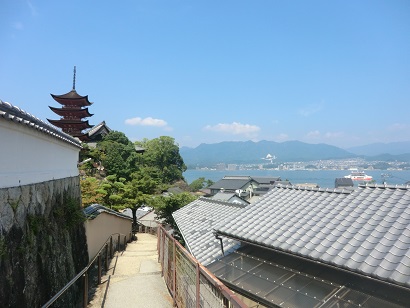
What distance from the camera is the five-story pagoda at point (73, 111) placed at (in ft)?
100

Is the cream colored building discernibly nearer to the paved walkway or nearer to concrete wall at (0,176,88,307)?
the paved walkway

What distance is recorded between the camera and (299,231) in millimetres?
4934

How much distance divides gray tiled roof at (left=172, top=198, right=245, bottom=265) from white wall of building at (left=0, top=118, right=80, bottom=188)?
12.6 ft

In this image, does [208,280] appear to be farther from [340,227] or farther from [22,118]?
[22,118]

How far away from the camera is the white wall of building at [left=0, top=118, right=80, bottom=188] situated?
3.90 metres

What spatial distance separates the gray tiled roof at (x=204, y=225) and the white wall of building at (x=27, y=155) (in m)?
3.84

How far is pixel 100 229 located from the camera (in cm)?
1154

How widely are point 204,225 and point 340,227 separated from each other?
18.5ft

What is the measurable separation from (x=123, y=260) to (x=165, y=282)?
376cm

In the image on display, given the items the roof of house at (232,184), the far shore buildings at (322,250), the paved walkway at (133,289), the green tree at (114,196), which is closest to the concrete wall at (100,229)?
the paved walkway at (133,289)

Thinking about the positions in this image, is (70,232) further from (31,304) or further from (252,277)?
(252,277)

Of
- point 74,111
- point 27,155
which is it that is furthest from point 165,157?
point 27,155

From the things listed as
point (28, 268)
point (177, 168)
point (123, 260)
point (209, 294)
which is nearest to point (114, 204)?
point (123, 260)

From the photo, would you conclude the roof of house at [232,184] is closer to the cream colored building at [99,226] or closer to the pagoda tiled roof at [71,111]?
the pagoda tiled roof at [71,111]
